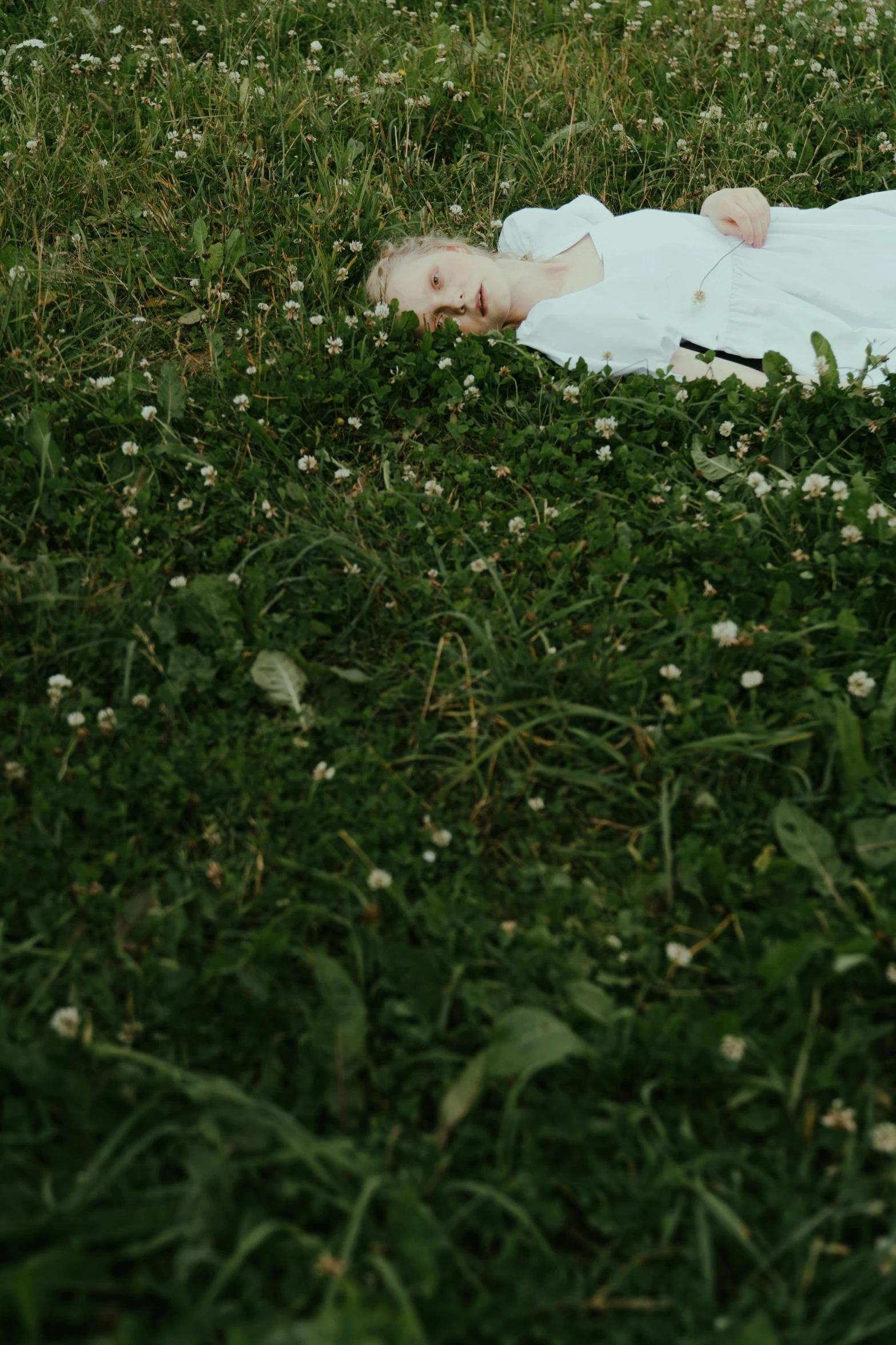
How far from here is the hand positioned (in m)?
4.27

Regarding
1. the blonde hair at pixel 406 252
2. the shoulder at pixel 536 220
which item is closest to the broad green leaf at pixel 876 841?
the blonde hair at pixel 406 252

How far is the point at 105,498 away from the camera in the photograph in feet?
10.6

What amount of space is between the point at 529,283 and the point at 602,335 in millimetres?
622

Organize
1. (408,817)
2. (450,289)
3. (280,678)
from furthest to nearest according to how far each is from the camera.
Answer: (450,289)
(280,678)
(408,817)

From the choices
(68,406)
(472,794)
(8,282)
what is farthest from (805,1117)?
(8,282)

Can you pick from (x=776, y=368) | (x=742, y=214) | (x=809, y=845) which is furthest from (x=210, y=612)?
(x=742, y=214)

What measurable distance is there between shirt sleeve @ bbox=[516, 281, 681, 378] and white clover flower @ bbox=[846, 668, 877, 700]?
1.61m

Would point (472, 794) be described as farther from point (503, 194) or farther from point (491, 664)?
point (503, 194)

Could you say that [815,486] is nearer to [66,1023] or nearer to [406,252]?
[406,252]

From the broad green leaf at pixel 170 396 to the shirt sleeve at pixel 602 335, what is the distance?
136 cm

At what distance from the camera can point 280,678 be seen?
283 cm

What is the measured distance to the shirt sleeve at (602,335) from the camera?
384 centimetres

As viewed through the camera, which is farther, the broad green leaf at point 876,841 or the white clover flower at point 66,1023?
the broad green leaf at point 876,841

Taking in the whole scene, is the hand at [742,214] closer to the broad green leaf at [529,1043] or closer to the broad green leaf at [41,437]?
the broad green leaf at [41,437]
